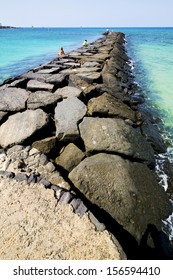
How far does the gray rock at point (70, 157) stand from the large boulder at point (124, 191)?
34 cm

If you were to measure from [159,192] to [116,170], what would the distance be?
0.65m

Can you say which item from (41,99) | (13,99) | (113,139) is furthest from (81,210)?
(13,99)

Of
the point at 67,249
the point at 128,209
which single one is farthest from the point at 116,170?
the point at 67,249

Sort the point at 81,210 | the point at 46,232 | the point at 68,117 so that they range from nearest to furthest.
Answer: the point at 46,232 → the point at 81,210 → the point at 68,117

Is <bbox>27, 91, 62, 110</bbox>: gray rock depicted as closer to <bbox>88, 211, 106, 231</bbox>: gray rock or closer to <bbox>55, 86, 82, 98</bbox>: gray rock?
<bbox>55, 86, 82, 98</bbox>: gray rock

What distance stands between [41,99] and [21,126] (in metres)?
1.16

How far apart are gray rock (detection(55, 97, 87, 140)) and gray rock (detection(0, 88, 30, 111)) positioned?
797 millimetres

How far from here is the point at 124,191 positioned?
3127 millimetres

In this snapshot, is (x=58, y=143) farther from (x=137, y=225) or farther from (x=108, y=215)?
(x=137, y=225)

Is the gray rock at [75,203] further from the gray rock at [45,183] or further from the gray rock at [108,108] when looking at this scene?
the gray rock at [108,108]

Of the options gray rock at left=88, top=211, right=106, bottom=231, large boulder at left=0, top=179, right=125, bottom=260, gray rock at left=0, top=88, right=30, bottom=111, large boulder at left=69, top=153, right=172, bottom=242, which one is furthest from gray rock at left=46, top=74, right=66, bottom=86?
gray rock at left=88, top=211, right=106, bottom=231

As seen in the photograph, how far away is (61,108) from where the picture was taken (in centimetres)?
501

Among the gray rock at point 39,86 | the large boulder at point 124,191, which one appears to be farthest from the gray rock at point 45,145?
the gray rock at point 39,86

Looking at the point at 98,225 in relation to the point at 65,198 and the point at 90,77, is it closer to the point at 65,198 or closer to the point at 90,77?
the point at 65,198
